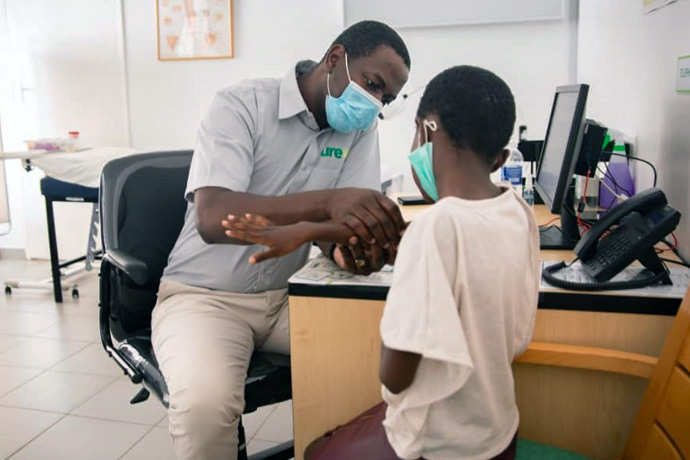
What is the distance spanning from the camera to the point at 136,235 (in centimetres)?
167

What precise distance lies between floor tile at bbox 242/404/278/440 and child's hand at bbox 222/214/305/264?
4.06 ft

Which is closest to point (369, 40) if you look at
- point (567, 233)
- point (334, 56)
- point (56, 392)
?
point (334, 56)

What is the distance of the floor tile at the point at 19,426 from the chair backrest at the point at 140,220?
73 cm

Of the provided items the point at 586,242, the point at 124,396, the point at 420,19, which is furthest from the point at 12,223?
the point at 586,242

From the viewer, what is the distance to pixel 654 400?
1076mm

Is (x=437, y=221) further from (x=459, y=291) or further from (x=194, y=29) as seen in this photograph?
(x=194, y=29)

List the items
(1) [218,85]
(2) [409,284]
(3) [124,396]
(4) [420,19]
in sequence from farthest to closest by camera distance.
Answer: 1. (1) [218,85]
2. (4) [420,19]
3. (3) [124,396]
4. (2) [409,284]

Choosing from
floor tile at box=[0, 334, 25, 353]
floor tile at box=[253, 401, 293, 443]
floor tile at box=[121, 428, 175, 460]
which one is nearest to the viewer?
floor tile at box=[121, 428, 175, 460]

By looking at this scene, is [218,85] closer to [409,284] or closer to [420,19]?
[420,19]

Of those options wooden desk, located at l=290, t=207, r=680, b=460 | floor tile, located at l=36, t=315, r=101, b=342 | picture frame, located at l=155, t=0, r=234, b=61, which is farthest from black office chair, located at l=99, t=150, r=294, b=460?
picture frame, located at l=155, t=0, r=234, b=61

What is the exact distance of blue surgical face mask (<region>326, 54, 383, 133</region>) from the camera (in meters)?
1.51

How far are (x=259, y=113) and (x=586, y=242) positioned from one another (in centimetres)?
85

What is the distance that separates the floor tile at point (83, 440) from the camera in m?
1.97

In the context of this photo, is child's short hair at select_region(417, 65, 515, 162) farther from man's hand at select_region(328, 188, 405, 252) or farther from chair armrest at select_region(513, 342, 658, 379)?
chair armrest at select_region(513, 342, 658, 379)
